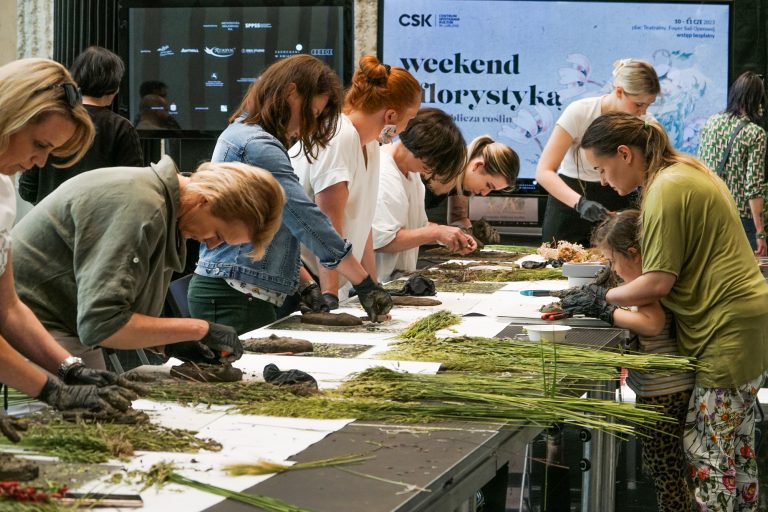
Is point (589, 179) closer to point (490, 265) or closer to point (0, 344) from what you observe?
point (490, 265)

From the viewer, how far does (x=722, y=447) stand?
132 inches

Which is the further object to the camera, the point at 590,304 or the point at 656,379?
the point at 590,304

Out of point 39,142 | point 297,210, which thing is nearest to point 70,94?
point 39,142

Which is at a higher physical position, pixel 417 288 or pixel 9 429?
pixel 9 429

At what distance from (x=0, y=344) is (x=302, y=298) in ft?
5.63

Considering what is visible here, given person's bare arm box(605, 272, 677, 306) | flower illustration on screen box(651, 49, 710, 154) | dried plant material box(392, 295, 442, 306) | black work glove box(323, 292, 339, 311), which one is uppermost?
flower illustration on screen box(651, 49, 710, 154)

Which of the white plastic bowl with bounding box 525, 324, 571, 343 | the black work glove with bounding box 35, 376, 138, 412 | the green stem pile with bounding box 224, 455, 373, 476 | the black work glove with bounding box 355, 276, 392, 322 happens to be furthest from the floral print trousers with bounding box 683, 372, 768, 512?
the black work glove with bounding box 35, 376, 138, 412

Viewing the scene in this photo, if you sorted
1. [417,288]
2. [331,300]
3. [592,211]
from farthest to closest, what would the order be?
[592,211] < [417,288] < [331,300]

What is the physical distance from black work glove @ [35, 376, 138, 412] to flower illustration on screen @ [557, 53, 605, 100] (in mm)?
5862

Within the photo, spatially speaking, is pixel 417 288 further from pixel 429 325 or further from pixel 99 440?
pixel 99 440

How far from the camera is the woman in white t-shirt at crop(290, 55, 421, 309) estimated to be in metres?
4.04

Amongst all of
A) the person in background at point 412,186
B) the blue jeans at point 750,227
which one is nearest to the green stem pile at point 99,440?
the person in background at point 412,186

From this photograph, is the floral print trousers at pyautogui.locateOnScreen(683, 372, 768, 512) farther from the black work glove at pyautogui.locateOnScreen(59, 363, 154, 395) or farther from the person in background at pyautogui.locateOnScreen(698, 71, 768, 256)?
the person in background at pyautogui.locateOnScreen(698, 71, 768, 256)

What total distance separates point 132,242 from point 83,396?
379 millimetres
